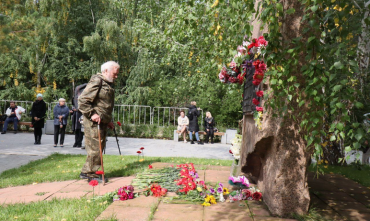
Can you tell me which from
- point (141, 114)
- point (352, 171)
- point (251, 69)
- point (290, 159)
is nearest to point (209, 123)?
point (141, 114)

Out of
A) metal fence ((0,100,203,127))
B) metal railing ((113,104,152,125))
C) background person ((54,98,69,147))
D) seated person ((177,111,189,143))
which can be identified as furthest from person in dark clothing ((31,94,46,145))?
seated person ((177,111,189,143))

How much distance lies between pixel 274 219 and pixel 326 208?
2.86ft

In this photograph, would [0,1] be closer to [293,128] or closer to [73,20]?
[73,20]

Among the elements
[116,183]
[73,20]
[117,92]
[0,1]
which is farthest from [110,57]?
[116,183]

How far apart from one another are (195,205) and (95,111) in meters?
2.30

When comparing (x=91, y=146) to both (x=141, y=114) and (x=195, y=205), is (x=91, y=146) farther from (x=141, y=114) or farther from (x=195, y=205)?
(x=141, y=114)

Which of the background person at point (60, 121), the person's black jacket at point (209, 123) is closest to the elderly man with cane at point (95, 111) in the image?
the background person at point (60, 121)

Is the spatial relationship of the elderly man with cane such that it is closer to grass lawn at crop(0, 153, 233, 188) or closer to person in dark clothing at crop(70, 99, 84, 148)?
grass lawn at crop(0, 153, 233, 188)

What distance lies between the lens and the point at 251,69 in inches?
177

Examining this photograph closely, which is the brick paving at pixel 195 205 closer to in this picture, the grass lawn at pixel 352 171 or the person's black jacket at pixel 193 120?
the grass lawn at pixel 352 171

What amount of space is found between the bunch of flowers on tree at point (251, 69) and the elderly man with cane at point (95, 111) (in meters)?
1.89

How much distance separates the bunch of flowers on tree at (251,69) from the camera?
347cm

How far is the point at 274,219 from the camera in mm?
3221

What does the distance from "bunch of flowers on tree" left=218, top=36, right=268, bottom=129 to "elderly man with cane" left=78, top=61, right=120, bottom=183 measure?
1.89 m
